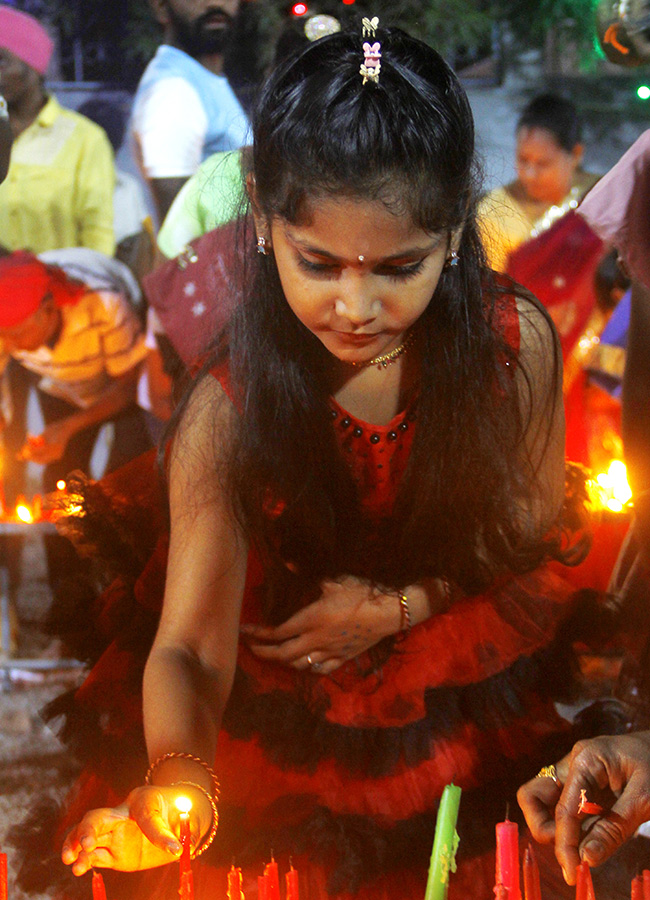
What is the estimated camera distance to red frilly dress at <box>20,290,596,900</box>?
135 centimetres

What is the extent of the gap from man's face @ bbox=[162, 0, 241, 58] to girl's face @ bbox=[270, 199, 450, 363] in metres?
1.79

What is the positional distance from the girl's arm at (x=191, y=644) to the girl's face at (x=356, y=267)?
318 millimetres

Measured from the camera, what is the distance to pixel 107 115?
280 centimetres

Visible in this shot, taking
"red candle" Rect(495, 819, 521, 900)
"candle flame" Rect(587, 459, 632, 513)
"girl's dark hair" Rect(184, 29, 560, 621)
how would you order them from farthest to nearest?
1. "candle flame" Rect(587, 459, 632, 513)
2. "girl's dark hair" Rect(184, 29, 560, 621)
3. "red candle" Rect(495, 819, 521, 900)

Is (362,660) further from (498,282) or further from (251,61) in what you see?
(251,61)

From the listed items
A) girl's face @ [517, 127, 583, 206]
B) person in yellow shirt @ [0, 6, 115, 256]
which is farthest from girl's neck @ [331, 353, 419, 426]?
person in yellow shirt @ [0, 6, 115, 256]

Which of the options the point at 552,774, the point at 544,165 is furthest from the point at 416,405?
the point at 544,165

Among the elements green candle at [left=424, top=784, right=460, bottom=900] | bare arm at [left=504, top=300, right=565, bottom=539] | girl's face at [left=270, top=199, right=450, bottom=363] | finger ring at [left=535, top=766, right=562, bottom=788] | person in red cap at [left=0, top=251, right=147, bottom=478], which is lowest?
person in red cap at [left=0, top=251, right=147, bottom=478]

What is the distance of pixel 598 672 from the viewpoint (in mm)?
1974

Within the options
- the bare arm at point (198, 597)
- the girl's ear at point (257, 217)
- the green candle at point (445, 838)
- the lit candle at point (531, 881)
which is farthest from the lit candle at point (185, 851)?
the girl's ear at point (257, 217)

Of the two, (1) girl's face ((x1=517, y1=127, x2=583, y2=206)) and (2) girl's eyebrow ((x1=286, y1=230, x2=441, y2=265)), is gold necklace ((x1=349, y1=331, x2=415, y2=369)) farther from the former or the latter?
(1) girl's face ((x1=517, y1=127, x2=583, y2=206))

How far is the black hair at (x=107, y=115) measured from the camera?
9.16 ft

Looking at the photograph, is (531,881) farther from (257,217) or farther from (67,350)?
(67,350)

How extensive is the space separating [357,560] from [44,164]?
185 centimetres
